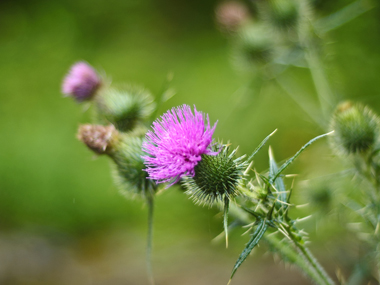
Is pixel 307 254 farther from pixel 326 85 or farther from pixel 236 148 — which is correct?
pixel 326 85

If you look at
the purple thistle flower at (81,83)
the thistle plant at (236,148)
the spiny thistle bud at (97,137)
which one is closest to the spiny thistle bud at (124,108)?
the thistle plant at (236,148)

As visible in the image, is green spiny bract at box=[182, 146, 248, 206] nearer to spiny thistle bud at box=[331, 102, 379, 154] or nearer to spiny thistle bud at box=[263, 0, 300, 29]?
spiny thistle bud at box=[331, 102, 379, 154]

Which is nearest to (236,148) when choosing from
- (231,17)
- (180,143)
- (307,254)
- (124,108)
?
(180,143)

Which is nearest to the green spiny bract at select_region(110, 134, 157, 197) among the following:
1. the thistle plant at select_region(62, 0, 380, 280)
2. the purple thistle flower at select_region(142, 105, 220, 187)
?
the thistle plant at select_region(62, 0, 380, 280)

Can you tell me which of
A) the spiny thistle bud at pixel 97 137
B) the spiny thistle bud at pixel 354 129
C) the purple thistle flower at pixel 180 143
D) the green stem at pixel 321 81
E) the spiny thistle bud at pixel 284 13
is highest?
the spiny thistle bud at pixel 284 13

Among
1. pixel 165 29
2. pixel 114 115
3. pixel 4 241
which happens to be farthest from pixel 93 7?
pixel 114 115

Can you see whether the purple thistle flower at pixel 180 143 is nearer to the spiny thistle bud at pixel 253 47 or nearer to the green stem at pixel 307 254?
the green stem at pixel 307 254

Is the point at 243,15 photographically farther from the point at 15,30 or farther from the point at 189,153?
the point at 15,30
